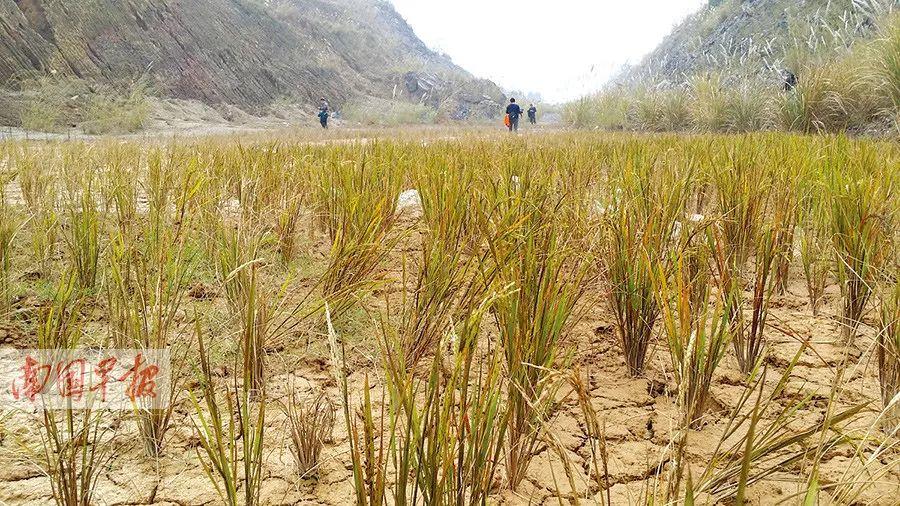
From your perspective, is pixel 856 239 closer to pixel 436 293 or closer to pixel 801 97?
pixel 436 293

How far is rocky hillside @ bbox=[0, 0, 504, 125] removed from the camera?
1399 cm

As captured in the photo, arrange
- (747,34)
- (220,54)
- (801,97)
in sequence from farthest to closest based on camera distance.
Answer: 1. (220,54)
2. (747,34)
3. (801,97)

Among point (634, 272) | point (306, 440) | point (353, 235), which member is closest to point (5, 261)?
point (353, 235)

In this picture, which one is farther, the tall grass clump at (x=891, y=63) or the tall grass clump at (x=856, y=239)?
the tall grass clump at (x=891, y=63)

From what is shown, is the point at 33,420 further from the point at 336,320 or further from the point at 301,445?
the point at 336,320

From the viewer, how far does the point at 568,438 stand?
1082 millimetres

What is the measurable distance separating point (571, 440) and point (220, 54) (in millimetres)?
22938

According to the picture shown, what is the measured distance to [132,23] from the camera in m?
17.4

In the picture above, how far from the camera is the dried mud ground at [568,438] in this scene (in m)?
0.90

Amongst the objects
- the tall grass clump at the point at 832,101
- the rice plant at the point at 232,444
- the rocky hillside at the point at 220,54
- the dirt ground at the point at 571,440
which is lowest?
the dirt ground at the point at 571,440

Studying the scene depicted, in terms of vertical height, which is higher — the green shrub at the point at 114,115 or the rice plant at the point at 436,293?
the green shrub at the point at 114,115

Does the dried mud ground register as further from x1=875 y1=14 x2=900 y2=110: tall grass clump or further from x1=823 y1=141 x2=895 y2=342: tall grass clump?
x1=875 y1=14 x2=900 y2=110: tall grass clump

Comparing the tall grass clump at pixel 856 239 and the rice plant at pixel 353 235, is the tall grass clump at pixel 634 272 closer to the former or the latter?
the tall grass clump at pixel 856 239

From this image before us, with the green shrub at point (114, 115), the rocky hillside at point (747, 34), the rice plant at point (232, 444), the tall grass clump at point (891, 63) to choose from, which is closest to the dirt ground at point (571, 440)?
the rice plant at point (232, 444)
